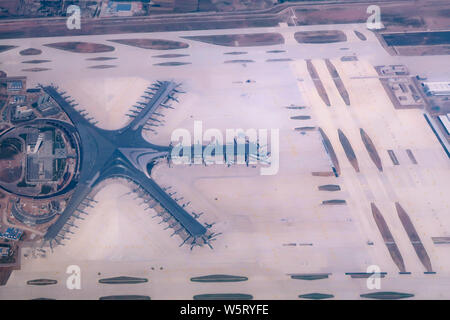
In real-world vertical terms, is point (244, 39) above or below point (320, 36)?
above

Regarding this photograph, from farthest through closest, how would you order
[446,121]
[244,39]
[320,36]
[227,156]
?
[320,36] → [244,39] → [446,121] → [227,156]

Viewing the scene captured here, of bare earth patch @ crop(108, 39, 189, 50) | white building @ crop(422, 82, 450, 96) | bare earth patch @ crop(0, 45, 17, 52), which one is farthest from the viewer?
bare earth patch @ crop(108, 39, 189, 50)

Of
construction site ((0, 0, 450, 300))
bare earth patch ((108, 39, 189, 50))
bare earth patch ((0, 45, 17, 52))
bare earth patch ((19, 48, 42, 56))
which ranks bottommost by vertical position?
construction site ((0, 0, 450, 300))

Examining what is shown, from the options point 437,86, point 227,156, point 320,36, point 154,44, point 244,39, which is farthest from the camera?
point 320,36

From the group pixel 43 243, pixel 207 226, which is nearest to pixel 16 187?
pixel 43 243

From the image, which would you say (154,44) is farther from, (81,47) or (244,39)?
(244,39)

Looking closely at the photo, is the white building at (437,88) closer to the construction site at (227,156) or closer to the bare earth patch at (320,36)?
the construction site at (227,156)

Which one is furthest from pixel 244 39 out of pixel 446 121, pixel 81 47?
pixel 446 121

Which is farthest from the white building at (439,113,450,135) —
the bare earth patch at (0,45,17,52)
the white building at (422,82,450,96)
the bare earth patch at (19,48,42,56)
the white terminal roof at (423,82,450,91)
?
the bare earth patch at (0,45,17,52)

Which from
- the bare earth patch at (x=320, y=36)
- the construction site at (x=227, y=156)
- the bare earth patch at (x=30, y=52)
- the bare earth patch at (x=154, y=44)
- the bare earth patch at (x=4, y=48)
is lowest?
the construction site at (x=227, y=156)

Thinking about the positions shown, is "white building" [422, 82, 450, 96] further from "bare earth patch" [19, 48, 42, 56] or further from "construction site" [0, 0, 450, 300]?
"bare earth patch" [19, 48, 42, 56]

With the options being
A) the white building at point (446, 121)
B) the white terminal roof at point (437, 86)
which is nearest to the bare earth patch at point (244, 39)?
the white terminal roof at point (437, 86)

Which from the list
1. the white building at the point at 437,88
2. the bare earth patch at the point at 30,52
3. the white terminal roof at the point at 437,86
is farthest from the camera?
the bare earth patch at the point at 30,52
